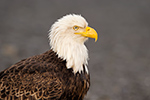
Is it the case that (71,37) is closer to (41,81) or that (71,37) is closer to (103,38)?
(41,81)

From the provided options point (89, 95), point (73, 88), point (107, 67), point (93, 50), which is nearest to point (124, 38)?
point (93, 50)

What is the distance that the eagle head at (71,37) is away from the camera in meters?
5.19

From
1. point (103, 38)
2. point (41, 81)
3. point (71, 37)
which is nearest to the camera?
point (41, 81)

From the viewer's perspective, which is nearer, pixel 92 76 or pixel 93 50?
pixel 92 76

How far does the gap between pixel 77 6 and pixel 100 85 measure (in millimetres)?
7051

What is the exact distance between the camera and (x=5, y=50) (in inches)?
395

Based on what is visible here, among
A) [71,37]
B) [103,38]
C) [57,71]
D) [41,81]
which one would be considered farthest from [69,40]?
[103,38]

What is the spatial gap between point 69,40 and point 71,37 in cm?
7

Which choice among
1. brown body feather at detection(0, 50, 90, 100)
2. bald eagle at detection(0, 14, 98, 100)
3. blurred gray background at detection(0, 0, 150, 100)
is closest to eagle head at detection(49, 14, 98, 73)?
bald eagle at detection(0, 14, 98, 100)

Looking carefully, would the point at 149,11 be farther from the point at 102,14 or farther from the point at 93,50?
the point at 93,50

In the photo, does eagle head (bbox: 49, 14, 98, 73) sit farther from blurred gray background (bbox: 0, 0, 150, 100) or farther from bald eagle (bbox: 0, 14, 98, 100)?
blurred gray background (bbox: 0, 0, 150, 100)

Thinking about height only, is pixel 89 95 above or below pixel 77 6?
below

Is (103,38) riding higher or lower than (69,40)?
higher

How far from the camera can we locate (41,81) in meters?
4.91
